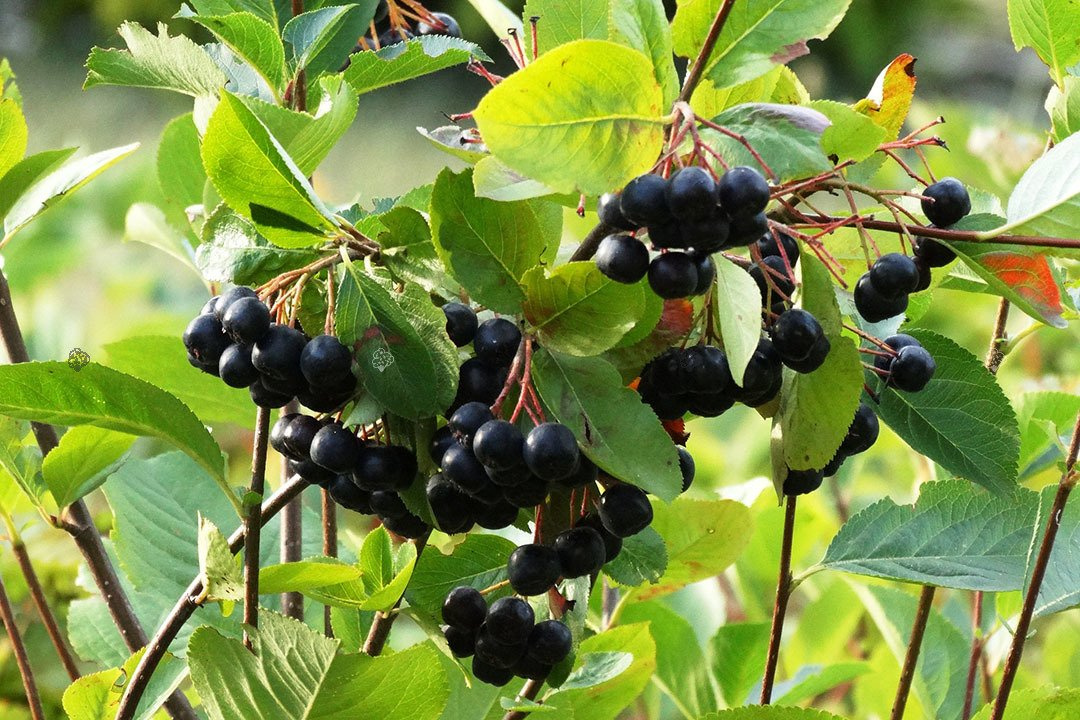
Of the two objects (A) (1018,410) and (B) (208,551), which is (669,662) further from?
(B) (208,551)

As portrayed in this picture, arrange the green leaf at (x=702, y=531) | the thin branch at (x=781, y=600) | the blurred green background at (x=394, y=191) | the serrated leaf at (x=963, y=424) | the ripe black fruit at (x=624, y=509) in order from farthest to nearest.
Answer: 1. the blurred green background at (x=394, y=191)
2. the green leaf at (x=702, y=531)
3. the thin branch at (x=781, y=600)
4. the serrated leaf at (x=963, y=424)
5. the ripe black fruit at (x=624, y=509)

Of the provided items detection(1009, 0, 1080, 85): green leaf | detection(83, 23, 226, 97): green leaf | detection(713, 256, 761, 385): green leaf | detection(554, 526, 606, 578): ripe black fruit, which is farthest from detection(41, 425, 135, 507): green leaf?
detection(1009, 0, 1080, 85): green leaf

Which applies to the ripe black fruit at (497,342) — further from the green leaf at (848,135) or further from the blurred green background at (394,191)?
the blurred green background at (394,191)

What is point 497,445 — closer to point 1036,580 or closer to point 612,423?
point 612,423

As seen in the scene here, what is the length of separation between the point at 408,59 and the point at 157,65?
15cm

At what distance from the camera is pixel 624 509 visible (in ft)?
1.99

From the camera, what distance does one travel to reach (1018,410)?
1.13 meters

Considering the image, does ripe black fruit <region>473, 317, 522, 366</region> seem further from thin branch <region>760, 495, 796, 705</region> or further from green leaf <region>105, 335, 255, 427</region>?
green leaf <region>105, 335, 255, 427</region>

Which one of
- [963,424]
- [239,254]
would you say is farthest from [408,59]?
[963,424]

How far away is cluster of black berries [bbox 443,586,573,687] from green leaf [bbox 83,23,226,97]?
0.32 m

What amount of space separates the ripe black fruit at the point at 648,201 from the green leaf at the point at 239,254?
0.20m

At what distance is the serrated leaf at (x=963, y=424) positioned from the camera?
0.72 metres

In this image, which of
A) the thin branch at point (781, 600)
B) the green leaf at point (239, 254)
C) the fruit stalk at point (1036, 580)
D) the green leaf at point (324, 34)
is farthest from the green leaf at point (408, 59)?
the fruit stalk at point (1036, 580)

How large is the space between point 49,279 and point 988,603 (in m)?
1.78
